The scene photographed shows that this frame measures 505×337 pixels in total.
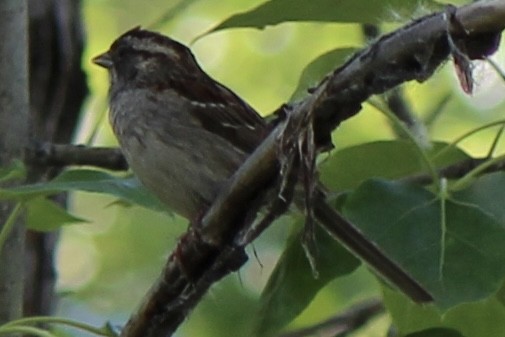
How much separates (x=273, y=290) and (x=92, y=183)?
28cm

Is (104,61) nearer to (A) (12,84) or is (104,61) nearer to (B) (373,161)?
(A) (12,84)

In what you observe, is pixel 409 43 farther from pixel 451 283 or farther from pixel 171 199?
pixel 171 199

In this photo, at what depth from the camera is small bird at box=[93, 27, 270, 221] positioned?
7.55 ft

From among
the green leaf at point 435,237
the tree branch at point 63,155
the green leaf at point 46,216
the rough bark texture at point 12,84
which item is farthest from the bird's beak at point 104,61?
→ the green leaf at point 435,237

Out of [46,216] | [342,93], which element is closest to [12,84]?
[46,216]

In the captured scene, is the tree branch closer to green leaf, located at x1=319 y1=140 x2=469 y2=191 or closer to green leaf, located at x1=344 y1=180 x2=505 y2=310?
green leaf, located at x1=319 y1=140 x2=469 y2=191

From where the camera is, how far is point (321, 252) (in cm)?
186

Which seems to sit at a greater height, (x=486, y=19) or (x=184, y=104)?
(x=486, y=19)

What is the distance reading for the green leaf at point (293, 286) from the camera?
5.87 feet

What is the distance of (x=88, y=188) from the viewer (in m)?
1.75

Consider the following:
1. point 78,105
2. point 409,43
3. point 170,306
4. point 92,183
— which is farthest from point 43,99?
point 409,43

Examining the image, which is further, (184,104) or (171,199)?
(184,104)

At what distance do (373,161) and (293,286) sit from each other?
0.27 metres

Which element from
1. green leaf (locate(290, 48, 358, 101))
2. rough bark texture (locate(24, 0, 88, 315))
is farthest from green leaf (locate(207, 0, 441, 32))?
rough bark texture (locate(24, 0, 88, 315))
